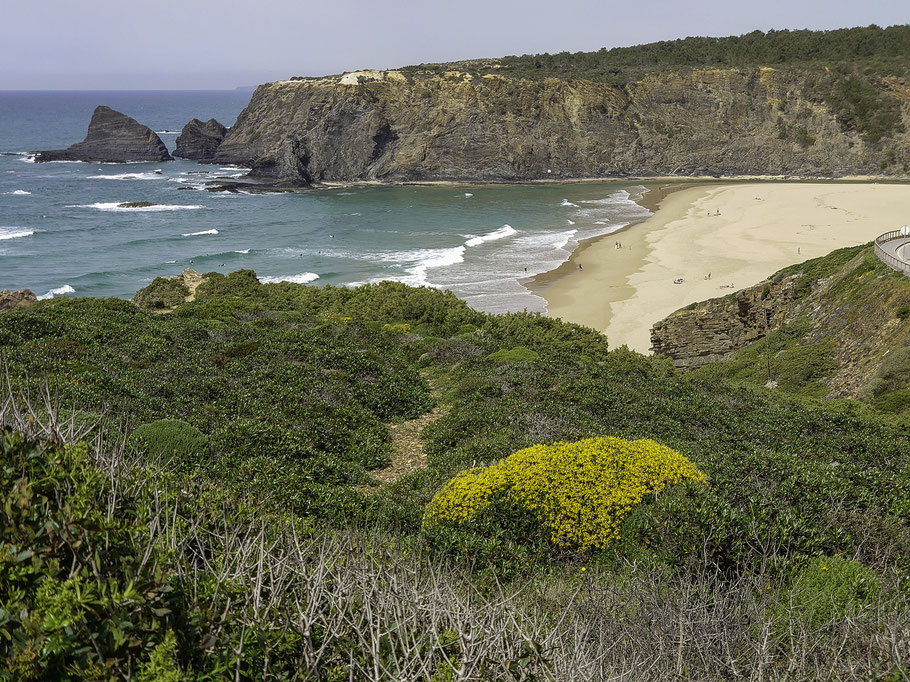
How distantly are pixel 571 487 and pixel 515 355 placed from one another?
10.3 meters

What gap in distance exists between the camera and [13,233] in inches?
2293

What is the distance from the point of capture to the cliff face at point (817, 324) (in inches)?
776

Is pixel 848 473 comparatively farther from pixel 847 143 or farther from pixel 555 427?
pixel 847 143

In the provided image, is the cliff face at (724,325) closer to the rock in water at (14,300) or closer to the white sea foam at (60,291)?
the rock in water at (14,300)

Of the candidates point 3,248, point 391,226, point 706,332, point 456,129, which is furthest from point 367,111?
point 706,332

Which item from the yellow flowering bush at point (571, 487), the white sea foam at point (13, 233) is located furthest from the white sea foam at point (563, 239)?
the yellow flowering bush at point (571, 487)

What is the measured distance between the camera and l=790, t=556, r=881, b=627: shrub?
563cm

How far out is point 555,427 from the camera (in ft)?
37.4

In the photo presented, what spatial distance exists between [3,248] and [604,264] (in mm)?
47761

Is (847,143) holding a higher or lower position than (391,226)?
higher

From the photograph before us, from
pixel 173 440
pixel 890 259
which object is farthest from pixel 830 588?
pixel 890 259

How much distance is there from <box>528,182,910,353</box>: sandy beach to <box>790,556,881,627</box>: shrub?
26095 mm

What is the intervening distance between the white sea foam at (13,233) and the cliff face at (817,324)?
182 feet

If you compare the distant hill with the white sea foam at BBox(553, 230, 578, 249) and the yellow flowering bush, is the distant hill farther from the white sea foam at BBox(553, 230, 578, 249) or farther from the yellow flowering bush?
the yellow flowering bush
